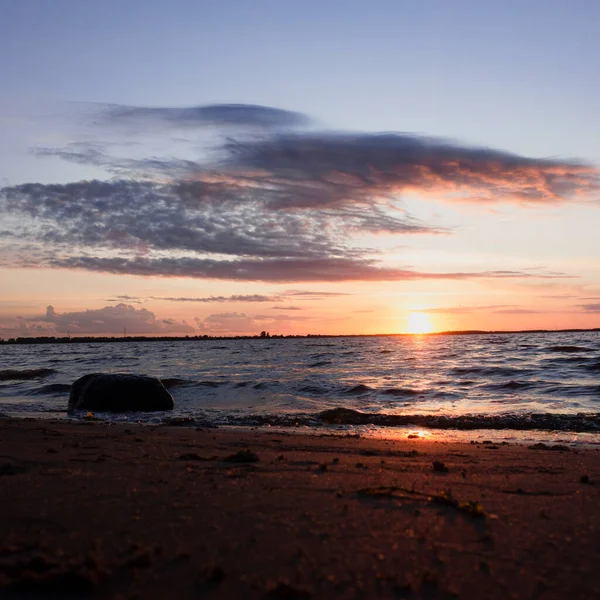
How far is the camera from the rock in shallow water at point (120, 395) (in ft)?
56.0

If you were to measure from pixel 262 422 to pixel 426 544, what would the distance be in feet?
35.2

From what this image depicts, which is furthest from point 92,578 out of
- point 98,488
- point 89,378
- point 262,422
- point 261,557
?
point 89,378

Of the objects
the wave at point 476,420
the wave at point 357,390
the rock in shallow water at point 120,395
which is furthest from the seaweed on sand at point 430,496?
the wave at point 357,390

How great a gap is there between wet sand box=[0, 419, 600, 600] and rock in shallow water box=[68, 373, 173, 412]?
33.9 feet

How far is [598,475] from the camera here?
675 cm

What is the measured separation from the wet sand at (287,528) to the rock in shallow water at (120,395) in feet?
33.9

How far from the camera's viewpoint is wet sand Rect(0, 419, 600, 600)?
327cm

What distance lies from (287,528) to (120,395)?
14272 mm

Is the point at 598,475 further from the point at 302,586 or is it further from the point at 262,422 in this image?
the point at 262,422

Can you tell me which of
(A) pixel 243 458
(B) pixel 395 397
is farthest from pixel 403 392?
(A) pixel 243 458

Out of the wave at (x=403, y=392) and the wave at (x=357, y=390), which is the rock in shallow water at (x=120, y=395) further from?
the wave at (x=403, y=392)

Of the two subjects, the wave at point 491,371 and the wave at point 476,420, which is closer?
the wave at point 476,420

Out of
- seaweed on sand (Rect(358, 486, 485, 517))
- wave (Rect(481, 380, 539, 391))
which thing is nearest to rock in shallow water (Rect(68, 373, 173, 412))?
wave (Rect(481, 380, 539, 391))

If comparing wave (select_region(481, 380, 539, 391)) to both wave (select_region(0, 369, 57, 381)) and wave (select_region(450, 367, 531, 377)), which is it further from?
wave (select_region(0, 369, 57, 381))
